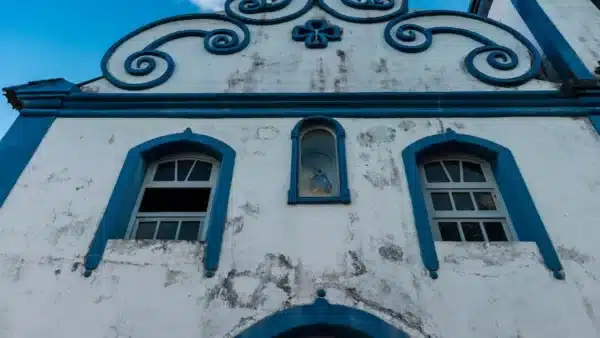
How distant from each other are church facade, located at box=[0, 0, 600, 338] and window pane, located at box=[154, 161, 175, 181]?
3 cm

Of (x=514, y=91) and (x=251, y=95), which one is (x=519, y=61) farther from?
(x=251, y=95)

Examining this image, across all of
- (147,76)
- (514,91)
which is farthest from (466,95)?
(147,76)

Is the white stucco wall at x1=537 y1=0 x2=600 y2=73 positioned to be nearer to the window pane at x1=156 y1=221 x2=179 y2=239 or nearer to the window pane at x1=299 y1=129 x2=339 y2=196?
the window pane at x1=299 y1=129 x2=339 y2=196

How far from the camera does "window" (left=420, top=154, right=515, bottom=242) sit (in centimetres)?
578

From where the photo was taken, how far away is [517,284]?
5.02 m

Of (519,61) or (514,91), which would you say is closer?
(514,91)

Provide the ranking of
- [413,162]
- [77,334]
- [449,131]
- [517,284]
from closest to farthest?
[77,334]
[517,284]
[413,162]
[449,131]

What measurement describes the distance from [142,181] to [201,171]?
659 millimetres

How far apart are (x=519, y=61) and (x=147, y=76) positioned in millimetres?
4899

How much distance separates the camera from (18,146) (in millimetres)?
6398

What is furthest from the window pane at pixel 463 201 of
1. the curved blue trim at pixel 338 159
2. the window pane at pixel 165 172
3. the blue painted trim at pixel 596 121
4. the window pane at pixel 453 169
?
the window pane at pixel 165 172

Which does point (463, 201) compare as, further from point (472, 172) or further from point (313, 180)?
point (313, 180)

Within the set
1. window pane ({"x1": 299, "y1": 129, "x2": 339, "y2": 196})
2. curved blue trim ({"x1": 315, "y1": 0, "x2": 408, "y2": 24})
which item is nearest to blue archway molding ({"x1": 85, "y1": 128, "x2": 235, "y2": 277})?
window pane ({"x1": 299, "y1": 129, "x2": 339, "y2": 196})

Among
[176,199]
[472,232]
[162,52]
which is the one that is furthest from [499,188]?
[162,52]
